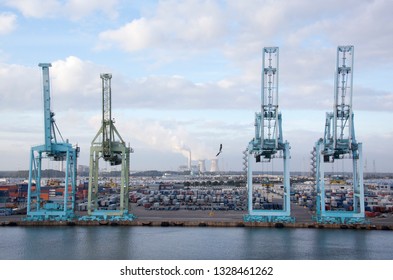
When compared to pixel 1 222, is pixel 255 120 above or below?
above

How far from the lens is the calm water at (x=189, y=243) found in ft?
62.7

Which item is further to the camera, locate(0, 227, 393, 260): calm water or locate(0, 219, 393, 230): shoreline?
locate(0, 219, 393, 230): shoreline

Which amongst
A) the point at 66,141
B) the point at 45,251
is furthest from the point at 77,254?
the point at 66,141

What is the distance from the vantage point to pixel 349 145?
1093 inches

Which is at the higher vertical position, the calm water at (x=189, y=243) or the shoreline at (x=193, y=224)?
the shoreline at (x=193, y=224)

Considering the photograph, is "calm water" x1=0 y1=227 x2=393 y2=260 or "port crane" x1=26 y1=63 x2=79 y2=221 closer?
"calm water" x1=0 y1=227 x2=393 y2=260

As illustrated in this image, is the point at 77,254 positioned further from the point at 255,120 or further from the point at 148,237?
the point at 255,120

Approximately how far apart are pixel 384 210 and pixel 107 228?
2144cm

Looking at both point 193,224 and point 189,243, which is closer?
point 189,243

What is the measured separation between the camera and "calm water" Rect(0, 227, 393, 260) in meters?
19.1

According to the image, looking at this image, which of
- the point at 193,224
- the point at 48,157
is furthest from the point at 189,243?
the point at 48,157

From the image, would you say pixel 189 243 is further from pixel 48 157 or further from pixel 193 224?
pixel 48 157

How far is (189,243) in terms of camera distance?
856 inches

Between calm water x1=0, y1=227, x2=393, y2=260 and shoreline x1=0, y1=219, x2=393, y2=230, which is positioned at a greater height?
shoreline x1=0, y1=219, x2=393, y2=230
